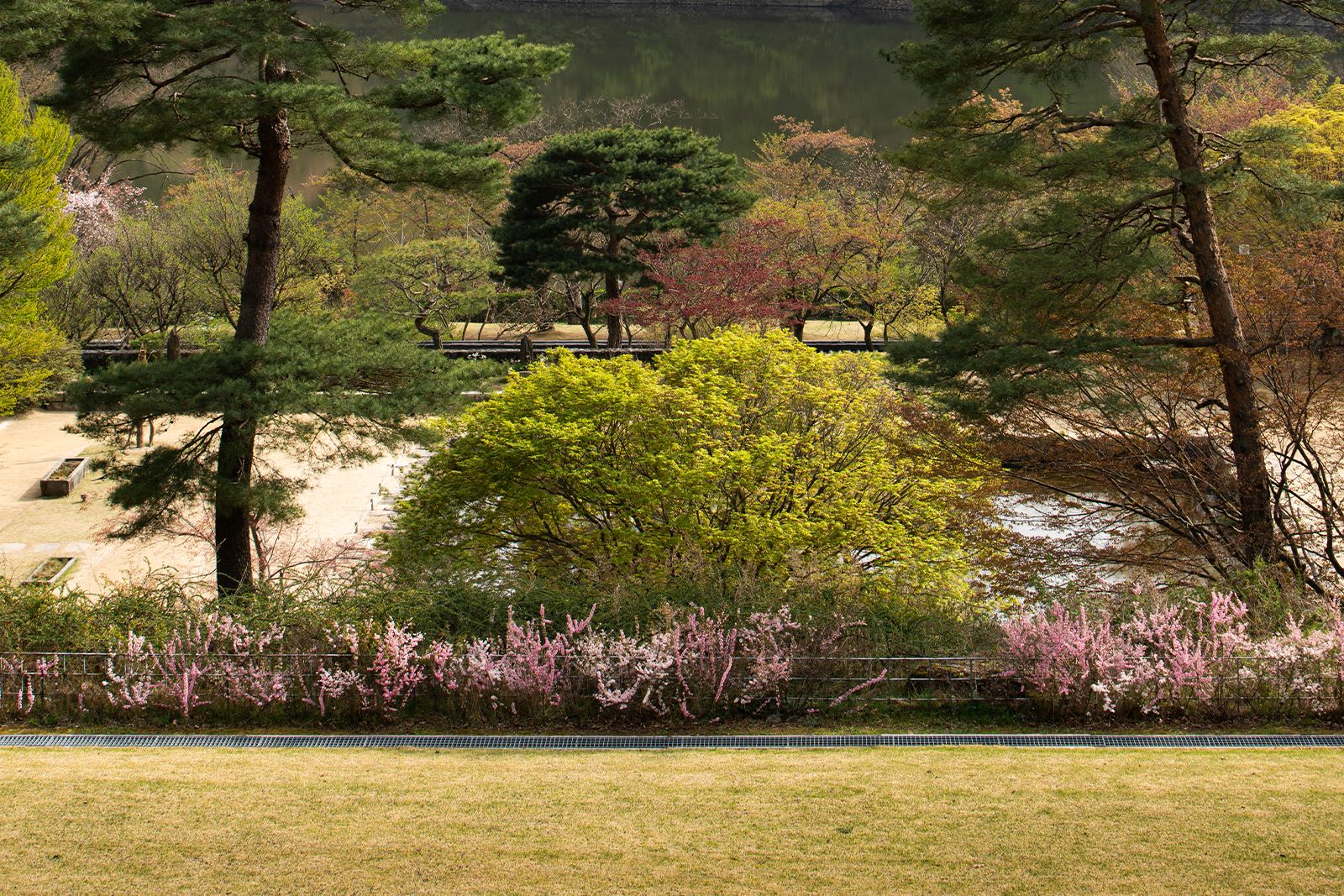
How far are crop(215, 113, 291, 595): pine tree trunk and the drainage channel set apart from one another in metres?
4.06

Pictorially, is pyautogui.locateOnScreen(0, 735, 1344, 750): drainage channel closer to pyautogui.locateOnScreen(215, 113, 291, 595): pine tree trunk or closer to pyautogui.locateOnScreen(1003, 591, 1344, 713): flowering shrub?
pyautogui.locateOnScreen(1003, 591, 1344, 713): flowering shrub

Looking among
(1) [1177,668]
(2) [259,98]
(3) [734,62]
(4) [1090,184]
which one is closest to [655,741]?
(1) [1177,668]

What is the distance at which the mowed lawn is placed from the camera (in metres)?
4.91

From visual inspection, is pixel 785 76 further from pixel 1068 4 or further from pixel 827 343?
pixel 1068 4

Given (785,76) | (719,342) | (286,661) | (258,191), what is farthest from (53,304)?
(785,76)

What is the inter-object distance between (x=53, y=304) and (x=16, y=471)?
6954 mm

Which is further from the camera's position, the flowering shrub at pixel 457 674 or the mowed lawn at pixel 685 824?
the flowering shrub at pixel 457 674

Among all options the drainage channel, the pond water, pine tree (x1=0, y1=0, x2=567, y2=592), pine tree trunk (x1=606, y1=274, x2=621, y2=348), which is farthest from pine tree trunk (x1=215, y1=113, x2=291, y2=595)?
the pond water

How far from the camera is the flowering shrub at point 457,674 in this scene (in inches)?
281

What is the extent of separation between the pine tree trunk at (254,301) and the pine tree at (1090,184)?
5.93 m

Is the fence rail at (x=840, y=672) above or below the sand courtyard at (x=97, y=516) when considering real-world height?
below

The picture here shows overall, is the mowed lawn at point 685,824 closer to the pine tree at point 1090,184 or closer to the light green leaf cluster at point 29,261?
the pine tree at point 1090,184

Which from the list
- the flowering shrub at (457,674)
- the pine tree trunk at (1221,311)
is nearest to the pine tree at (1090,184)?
the pine tree trunk at (1221,311)

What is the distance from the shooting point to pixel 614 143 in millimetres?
25094
